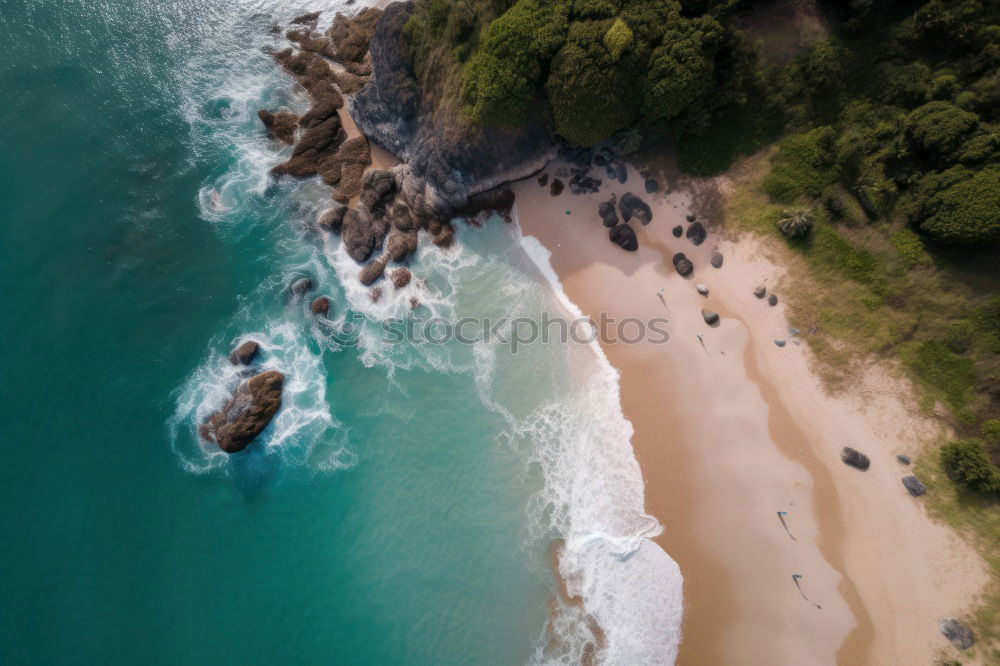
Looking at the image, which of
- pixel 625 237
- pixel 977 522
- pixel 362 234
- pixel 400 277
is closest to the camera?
pixel 977 522

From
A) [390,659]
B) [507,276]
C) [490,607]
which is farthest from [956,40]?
[390,659]

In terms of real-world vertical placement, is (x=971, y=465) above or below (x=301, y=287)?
below

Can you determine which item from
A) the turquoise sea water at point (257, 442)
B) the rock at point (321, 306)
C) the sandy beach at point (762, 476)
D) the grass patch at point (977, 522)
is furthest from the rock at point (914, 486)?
the rock at point (321, 306)

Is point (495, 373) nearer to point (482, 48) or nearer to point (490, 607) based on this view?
point (490, 607)

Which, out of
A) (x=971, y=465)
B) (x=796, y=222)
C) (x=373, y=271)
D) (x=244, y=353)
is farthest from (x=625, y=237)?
(x=244, y=353)

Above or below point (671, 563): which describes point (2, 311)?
above

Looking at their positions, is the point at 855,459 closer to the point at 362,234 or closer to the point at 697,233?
the point at 697,233

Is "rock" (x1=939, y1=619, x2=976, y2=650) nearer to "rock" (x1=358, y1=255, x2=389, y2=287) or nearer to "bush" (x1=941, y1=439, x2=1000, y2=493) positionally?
"bush" (x1=941, y1=439, x2=1000, y2=493)
